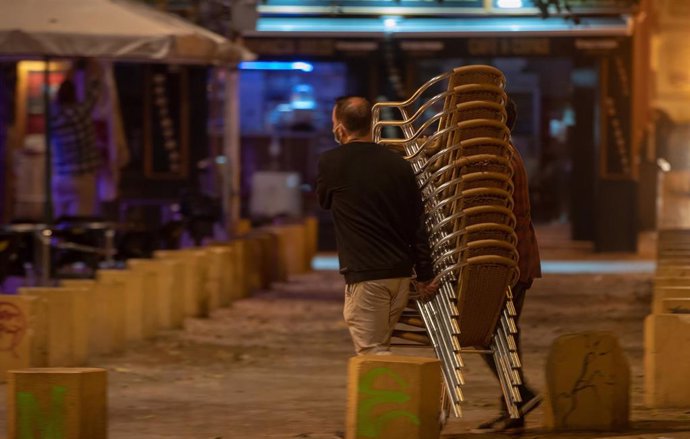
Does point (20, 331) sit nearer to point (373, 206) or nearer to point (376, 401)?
point (373, 206)

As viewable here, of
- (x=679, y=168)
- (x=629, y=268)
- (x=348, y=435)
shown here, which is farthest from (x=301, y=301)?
(x=679, y=168)

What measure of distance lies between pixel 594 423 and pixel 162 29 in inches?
279

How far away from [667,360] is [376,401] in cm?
238

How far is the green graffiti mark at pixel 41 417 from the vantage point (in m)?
7.61

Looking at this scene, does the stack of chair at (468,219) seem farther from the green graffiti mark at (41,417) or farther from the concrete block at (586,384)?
the green graffiti mark at (41,417)

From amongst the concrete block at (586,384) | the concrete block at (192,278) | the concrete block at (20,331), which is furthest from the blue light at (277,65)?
the concrete block at (586,384)

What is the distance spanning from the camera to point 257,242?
59.4ft

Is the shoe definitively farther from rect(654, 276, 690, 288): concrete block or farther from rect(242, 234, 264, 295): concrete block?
rect(242, 234, 264, 295): concrete block

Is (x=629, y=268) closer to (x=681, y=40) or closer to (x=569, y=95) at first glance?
(x=569, y=95)

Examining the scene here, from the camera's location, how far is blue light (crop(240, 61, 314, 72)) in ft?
80.8

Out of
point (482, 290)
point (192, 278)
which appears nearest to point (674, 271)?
point (482, 290)

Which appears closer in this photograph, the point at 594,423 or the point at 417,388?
the point at 417,388

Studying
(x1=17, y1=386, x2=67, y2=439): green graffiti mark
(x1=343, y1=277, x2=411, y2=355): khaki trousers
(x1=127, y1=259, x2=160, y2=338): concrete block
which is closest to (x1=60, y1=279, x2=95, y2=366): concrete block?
(x1=127, y1=259, x2=160, y2=338): concrete block

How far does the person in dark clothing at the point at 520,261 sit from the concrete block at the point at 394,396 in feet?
3.69
